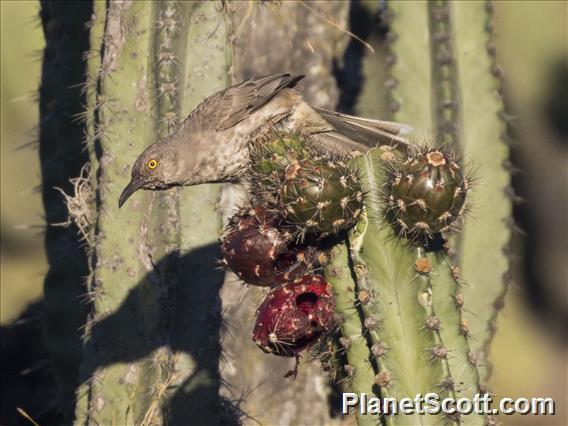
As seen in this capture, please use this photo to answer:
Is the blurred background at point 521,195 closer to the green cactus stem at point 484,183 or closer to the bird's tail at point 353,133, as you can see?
the green cactus stem at point 484,183

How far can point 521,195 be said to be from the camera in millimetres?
6211

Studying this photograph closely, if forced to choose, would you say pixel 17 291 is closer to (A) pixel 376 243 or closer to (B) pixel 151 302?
(B) pixel 151 302

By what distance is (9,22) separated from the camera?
6262 millimetres

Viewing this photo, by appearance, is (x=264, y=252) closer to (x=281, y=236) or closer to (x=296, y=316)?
(x=281, y=236)

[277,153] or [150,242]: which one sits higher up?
[277,153]

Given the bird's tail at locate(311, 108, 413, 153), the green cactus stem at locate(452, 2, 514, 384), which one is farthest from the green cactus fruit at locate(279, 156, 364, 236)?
the green cactus stem at locate(452, 2, 514, 384)

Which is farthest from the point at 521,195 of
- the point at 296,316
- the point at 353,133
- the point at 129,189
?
the point at 296,316

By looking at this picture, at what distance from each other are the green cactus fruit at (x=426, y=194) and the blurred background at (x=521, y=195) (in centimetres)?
277

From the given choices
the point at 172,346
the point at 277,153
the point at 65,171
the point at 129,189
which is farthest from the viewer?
the point at 65,171

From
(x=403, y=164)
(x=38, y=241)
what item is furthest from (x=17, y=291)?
(x=403, y=164)

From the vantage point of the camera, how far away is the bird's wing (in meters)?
5.29

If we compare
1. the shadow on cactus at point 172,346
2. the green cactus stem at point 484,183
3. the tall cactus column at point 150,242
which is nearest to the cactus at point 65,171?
the tall cactus column at point 150,242

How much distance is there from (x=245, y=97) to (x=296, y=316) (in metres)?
2.37

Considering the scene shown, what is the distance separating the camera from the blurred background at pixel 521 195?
5816 mm
